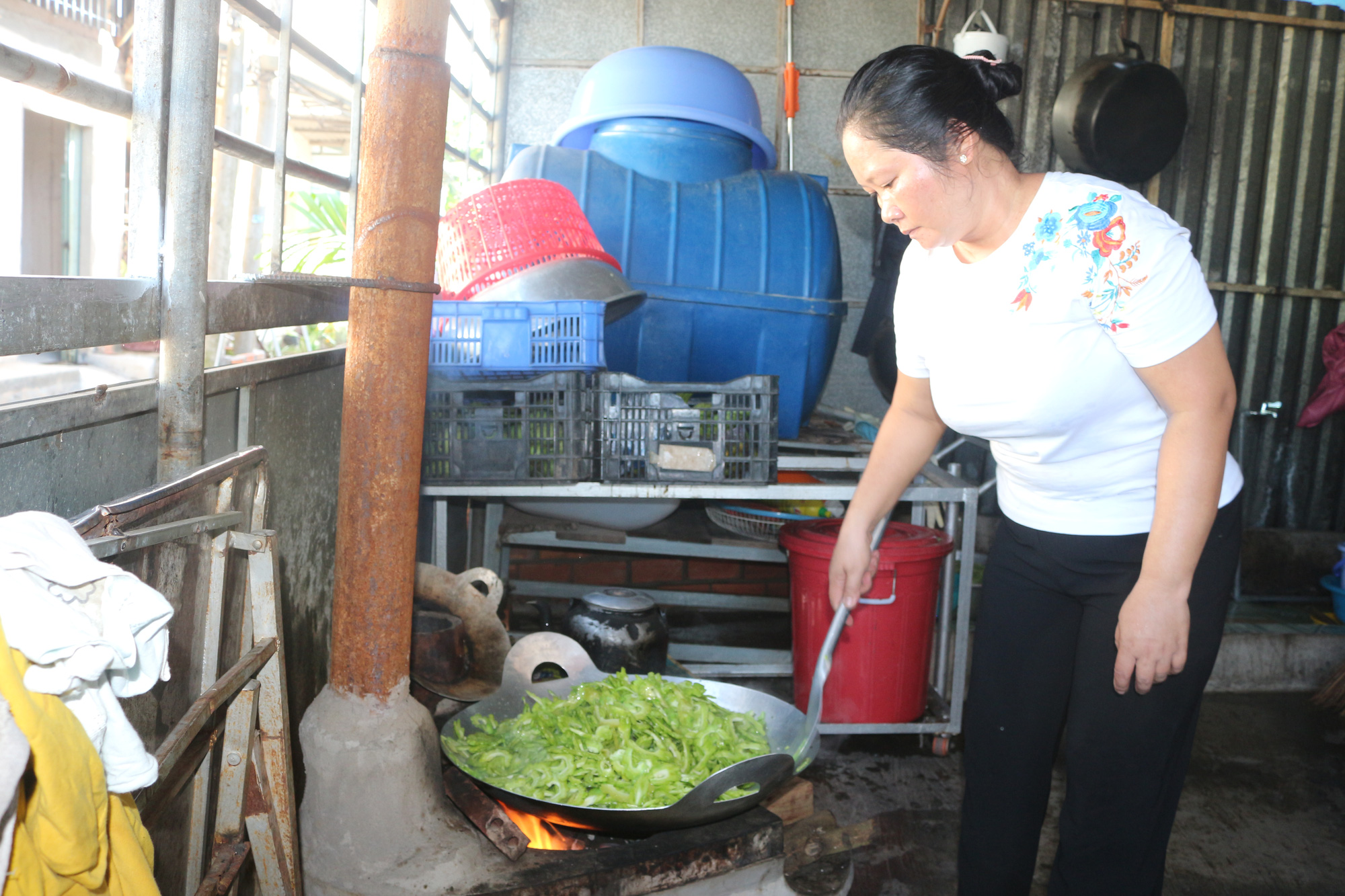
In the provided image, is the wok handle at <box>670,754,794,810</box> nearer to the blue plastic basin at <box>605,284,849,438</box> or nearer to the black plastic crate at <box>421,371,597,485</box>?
the black plastic crate at <box>421,371,597,485</box>

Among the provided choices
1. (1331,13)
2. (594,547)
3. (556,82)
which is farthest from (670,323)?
(1331,13)

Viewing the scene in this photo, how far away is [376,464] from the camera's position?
1374 mm

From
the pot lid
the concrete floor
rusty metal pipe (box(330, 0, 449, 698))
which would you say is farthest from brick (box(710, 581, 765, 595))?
rusty metal pipe (box(330, 0, 449, 698))

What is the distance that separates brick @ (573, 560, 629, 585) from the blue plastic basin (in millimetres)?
1224

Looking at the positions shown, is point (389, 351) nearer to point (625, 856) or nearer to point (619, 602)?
point (625, 856)

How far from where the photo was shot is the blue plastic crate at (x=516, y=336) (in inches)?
91.5

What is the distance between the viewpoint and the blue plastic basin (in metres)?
3.03

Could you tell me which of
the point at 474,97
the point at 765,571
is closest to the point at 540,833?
the point at 765,571

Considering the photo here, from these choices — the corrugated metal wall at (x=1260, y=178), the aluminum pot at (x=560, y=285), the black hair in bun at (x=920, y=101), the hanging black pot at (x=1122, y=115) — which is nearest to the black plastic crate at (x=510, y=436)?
the aluminum pot at (x=560, y=285)

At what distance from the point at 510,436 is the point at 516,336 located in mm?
367

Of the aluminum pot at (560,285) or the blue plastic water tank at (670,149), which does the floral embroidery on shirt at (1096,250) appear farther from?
the blue plastic water tank at (670,149)

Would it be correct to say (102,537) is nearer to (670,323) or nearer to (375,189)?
(375,189)

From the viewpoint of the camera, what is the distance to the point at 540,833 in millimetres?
1582

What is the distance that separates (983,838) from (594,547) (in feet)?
6.43
